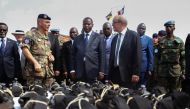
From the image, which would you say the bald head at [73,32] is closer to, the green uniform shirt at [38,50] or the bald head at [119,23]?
the green uniform shirt at [38,50]

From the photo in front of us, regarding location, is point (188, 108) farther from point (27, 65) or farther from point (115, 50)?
point (27, 65)

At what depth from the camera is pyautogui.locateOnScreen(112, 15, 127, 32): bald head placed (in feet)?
25.0

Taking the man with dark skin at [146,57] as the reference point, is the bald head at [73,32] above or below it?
above

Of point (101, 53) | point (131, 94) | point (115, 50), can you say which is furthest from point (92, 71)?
point (131, 94)

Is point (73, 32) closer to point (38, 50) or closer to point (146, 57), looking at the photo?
point (146, 57)

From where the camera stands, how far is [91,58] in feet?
28.6

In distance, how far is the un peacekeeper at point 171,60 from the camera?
9.23 metres

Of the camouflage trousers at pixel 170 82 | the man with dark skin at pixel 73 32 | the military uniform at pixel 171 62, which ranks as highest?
the man with dark skin at pixel 73 32

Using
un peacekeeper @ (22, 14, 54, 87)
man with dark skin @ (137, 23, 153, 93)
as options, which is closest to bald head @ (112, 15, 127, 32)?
un peacekeeper @ (22, 14, 54, 87)

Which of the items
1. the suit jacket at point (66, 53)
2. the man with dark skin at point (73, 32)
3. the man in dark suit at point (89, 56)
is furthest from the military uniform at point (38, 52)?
the man with dark skin at point (73, 32)

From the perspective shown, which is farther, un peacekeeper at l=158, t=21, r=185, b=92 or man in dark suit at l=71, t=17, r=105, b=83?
un peacekeeper at l=158, t=21, r=185, b=92

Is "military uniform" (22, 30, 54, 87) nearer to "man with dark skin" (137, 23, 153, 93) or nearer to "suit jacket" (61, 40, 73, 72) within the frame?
"suit jacket" (61, 40, 73, 72)

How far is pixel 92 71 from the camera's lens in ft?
28.7

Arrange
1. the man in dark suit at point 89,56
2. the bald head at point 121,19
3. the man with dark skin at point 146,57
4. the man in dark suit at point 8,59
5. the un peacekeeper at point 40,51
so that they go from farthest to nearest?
the man with dark skin at point 146,57 → the man in dark suit at point 8,59 → the man in dark suit at point 89,56 → the un peacekeeper at point 40,51 → the bald head at point 121,19
